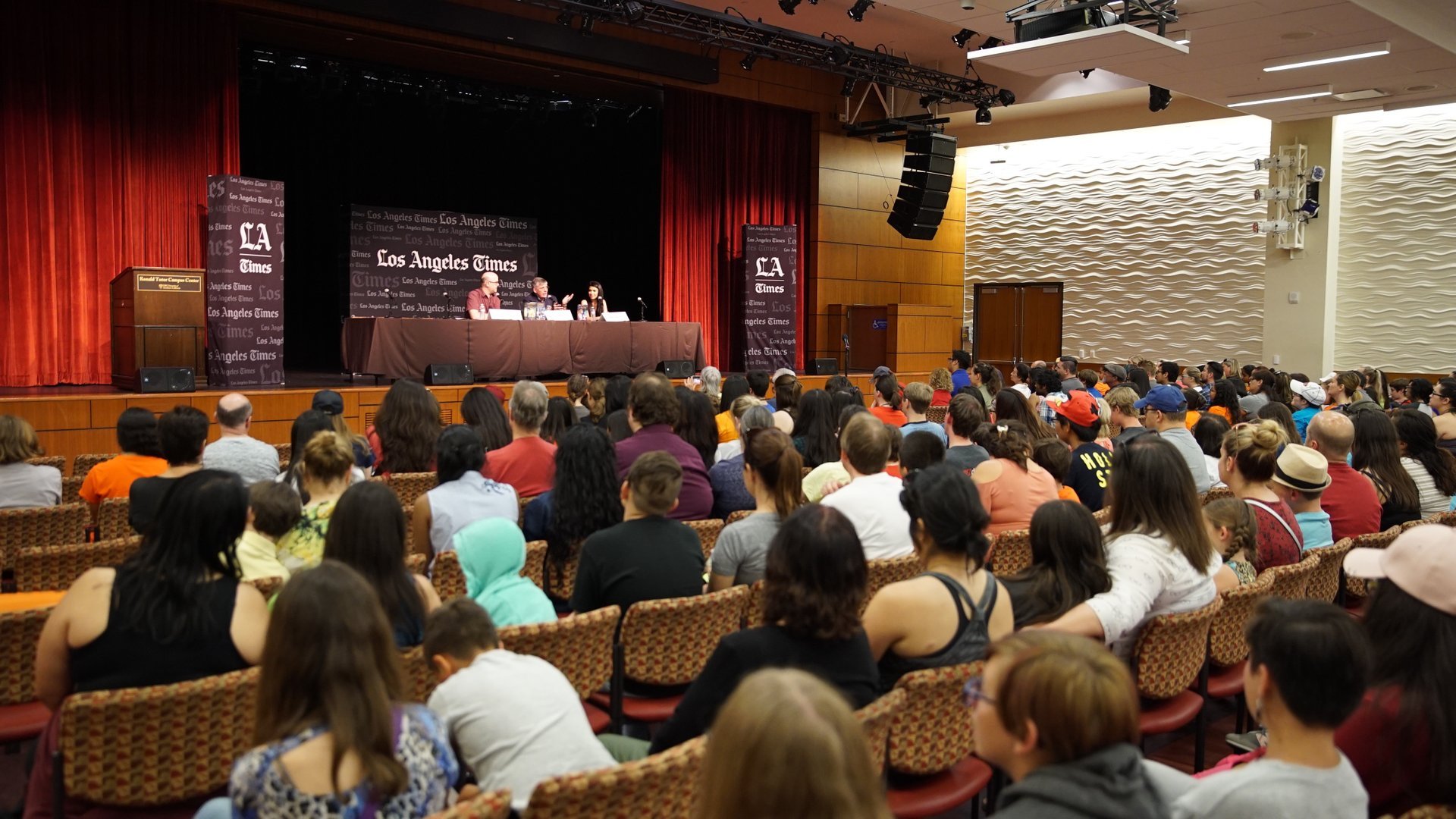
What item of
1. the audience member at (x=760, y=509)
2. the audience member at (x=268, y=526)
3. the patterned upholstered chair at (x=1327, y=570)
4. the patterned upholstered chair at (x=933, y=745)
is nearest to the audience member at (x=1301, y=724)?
the patterned upholstered chair at (x=933, y=745)

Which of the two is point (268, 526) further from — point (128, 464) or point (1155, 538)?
point (1155, 538)

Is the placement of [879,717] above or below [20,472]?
below

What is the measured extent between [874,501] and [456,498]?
1500 mm

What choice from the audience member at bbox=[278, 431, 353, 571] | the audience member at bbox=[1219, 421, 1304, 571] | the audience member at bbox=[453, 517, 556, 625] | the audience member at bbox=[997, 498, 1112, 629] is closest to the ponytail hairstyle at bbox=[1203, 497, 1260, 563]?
the audience member at bbox=[1219, 421, 1304, 571]

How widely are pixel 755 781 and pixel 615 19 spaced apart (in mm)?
9926

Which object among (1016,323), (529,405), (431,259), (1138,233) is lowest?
(529,405)

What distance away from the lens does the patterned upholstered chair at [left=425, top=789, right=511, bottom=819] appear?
1.61 meters

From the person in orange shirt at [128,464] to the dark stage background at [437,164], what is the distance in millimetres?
7759

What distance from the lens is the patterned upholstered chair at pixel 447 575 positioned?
355 cm

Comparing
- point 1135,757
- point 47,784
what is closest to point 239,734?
point 47,784

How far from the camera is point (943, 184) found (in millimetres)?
13367

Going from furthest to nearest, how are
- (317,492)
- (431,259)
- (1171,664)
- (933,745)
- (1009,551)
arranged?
(431,259) → (1009,551) → (317,492) → (1171,664) → (933,745)

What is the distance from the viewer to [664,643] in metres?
3.14

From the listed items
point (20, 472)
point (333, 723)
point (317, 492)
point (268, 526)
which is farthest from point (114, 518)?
point (333, 723)
